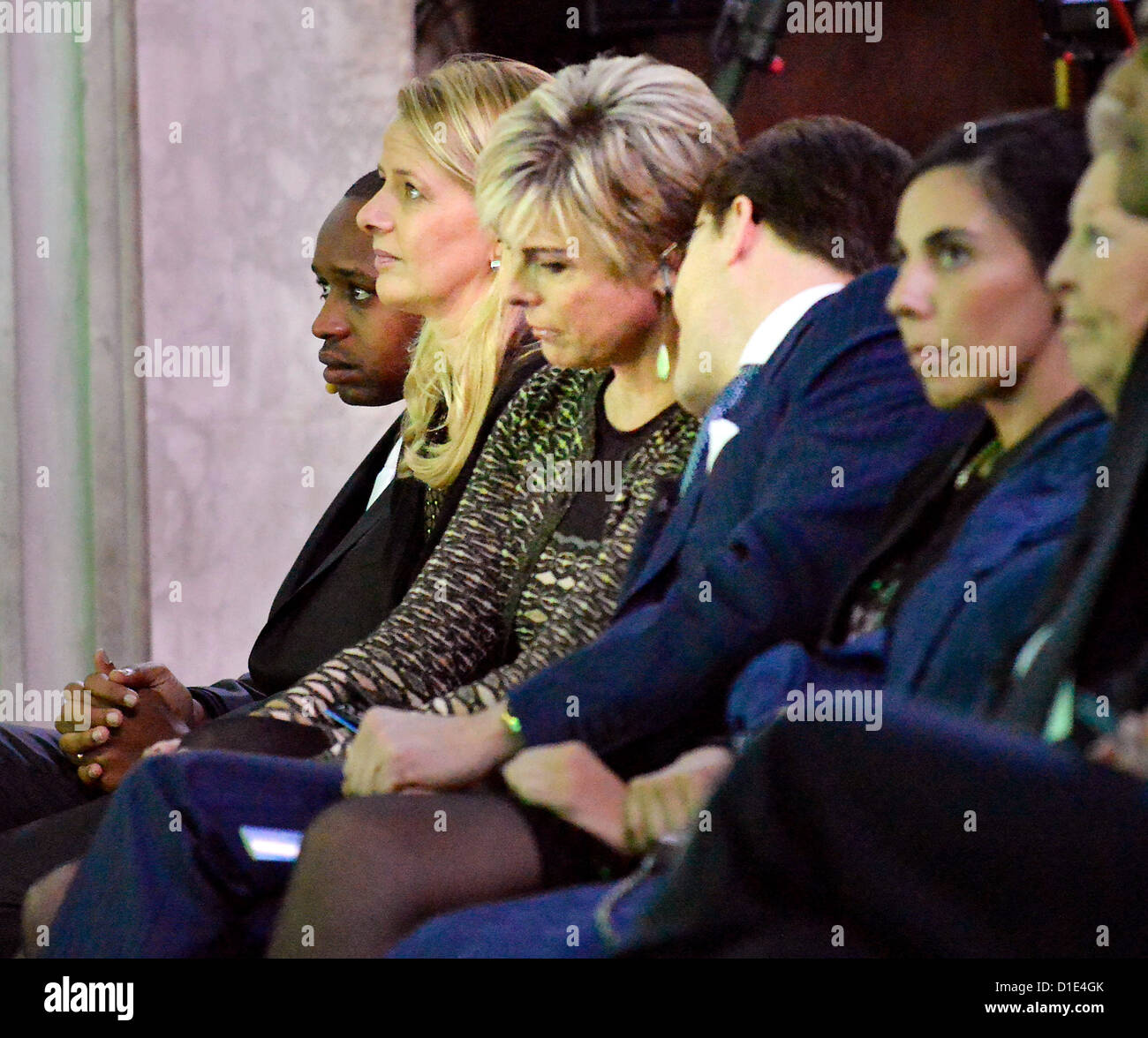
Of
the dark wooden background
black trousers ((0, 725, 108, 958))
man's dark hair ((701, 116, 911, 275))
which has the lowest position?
black trousers ((0, 725, 108, 958))

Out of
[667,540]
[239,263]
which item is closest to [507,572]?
[667,540]

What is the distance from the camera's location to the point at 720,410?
1.40 m

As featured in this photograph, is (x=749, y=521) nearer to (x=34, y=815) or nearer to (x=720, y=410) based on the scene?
(x=720, y=410)

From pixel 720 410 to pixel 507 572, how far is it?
330mm

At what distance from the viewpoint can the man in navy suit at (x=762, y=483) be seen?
1217 mm

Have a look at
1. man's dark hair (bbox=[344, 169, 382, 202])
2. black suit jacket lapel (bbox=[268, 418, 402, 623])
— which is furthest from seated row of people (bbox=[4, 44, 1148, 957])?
man's dark hair (bbox=[344, 169, 382, 202])

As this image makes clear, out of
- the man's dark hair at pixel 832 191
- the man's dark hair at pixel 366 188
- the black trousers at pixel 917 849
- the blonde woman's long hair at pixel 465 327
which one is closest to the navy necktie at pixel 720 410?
the man's dark hair at pixel 832 191

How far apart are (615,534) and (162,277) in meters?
1.48

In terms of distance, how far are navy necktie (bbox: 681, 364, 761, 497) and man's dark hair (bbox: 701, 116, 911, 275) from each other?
103 mm

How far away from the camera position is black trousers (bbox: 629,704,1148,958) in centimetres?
81

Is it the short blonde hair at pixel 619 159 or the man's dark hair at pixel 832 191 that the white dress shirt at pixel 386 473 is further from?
the man's dark hair at pixel 832 191

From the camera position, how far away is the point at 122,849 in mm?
1280

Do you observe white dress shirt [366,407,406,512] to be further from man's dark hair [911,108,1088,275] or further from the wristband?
man's dark hair [911,108,1088,275]

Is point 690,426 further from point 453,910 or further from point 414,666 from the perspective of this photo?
point 453,910
